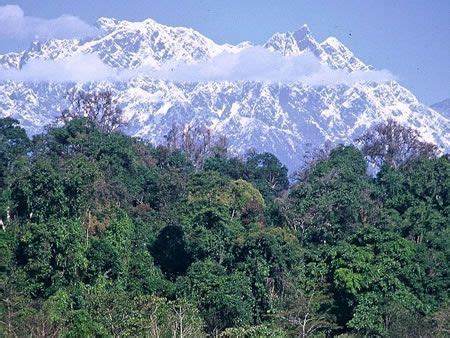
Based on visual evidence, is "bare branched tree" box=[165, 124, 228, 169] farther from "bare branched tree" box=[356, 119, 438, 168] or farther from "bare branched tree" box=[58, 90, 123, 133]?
"bare branched tree" box=[356, 119, 438, 168]

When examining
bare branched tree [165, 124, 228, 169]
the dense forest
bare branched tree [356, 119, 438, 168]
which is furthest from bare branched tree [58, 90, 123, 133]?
bare branched tree [356, 119, 438, 168]

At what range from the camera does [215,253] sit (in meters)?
38.4

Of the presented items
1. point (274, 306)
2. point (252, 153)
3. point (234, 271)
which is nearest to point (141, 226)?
point (234, 271)

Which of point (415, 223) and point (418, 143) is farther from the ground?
point (418, 143)

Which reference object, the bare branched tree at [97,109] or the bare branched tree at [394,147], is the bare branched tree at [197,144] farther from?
the bare branched tree at [394,147]

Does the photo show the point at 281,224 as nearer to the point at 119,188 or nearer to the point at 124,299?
the point at 119,188

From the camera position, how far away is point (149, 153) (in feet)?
183

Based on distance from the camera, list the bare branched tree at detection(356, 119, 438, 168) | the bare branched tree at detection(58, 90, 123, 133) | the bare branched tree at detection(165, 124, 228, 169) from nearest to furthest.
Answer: the bare branched tree at detection(356, 119, 438, 168)
the bare branched tree at detection(58, 90, 123, 133)
the bare branched tree at detection(165, 124, 228, 169)

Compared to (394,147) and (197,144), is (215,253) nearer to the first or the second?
(394,147)

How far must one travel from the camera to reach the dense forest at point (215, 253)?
3166cm

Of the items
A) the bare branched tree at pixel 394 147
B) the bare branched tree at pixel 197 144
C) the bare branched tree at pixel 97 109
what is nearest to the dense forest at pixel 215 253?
the bare branched tree at pixel 394 147

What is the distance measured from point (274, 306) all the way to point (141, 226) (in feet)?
30.2

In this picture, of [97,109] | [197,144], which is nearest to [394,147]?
[197,144]

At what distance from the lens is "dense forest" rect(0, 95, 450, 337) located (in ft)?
104
